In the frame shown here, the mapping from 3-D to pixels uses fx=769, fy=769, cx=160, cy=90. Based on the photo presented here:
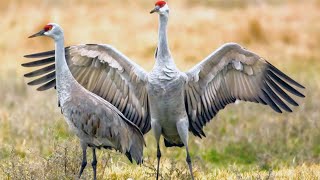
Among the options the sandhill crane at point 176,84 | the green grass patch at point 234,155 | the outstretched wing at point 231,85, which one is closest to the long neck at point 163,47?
the sandhill crane at point 176,84

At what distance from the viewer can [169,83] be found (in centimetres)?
688

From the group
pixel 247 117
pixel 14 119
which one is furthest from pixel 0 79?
pixel 247 117

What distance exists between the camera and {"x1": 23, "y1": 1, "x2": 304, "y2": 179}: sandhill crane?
702 centimetres

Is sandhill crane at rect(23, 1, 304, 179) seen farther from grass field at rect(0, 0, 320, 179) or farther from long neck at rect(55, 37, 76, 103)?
long neck at rect(55, 37, 76, 103)

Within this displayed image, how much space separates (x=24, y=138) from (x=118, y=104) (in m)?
1.49

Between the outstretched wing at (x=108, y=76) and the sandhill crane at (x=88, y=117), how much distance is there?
65 centimetres

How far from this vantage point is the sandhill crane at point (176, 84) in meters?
7.02

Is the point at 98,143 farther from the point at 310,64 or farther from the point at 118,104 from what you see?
the point at 310,64

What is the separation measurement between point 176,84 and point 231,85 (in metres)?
0.86

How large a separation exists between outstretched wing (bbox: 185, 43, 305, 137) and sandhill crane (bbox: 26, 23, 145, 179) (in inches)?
37.9

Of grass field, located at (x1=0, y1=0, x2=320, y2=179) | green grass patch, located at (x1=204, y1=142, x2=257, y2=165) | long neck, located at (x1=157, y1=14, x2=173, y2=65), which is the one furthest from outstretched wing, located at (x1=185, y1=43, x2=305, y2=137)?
green grass patch, located at (x1=204, y1=142, x2=257, y2=165)

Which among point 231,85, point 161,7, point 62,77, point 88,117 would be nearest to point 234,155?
point 231,85

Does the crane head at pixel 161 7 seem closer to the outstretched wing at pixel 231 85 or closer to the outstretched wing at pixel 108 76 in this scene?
the outstretched wing at pixel 108 76

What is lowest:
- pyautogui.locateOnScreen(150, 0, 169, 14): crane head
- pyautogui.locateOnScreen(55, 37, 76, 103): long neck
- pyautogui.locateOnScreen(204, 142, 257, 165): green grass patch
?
pyautogui.locateOnScreen(204, 142, 257, 165): green grass patch
